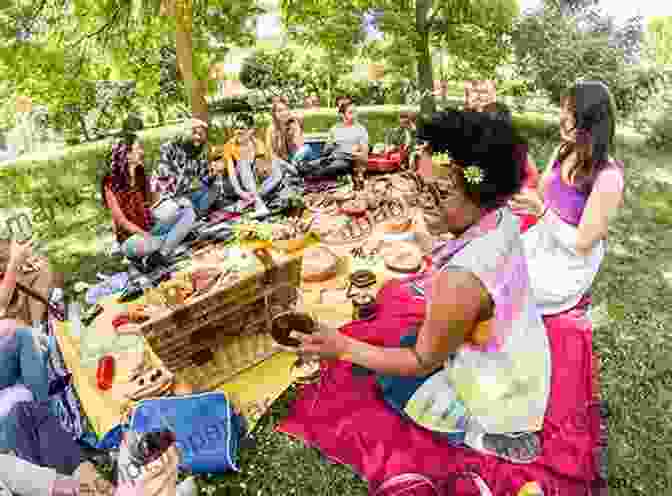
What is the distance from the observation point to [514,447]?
82.0 inches

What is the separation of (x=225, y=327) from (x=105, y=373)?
88 cm

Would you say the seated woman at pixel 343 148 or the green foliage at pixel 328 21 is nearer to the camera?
the seated woman at pixel 343 148

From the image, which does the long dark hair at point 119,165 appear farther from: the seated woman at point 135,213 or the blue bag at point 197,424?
the blue bag at point 197,424

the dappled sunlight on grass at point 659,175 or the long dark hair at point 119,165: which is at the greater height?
the long dark hair at point 119,165

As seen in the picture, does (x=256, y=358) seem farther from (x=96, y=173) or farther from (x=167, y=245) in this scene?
(x=96, y=173)

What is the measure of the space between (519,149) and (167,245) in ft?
15.2

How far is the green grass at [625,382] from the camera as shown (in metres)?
2.71

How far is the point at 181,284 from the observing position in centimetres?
299

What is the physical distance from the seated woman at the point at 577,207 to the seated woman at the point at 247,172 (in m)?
3.93

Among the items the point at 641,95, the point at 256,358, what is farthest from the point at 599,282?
the point at 641,95

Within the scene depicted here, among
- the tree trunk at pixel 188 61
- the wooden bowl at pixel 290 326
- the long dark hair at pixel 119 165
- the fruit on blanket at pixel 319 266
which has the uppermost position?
the tree trunk at pixel 188 61

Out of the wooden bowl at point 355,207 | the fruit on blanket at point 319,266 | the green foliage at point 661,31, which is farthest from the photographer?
the green foliage at point 661,31

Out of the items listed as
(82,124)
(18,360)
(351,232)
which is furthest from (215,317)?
(82,124)

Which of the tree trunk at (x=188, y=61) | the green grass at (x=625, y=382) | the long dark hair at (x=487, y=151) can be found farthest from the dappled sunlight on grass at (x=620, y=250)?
the tree trunk at (x=188, y=61)
